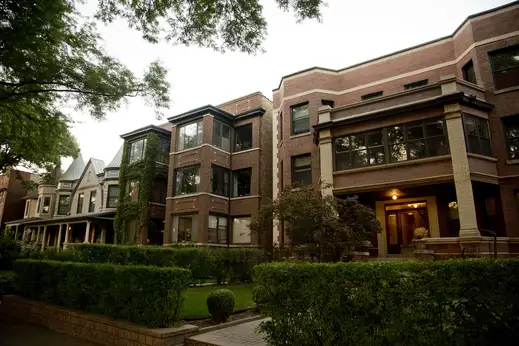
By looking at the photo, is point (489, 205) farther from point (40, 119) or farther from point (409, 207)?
point (40, 119)

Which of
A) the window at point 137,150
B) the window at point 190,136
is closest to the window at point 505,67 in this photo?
the window at point 190,136

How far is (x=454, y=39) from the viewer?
60.2 ft

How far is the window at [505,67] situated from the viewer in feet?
51.3

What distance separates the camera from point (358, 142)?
56.1 feet

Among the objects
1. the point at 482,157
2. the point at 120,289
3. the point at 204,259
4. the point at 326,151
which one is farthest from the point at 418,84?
the point at 120,289

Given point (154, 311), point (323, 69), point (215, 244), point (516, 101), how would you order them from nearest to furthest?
point (154, 311), point (516, 101), point (323, 69), point (215, 244)

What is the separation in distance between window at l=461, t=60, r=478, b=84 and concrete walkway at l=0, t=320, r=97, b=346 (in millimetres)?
20394

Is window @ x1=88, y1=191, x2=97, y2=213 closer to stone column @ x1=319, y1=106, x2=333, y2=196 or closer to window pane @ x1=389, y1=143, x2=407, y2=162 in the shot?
stone column @ x1=319, y1=106, x2=333, y2=196

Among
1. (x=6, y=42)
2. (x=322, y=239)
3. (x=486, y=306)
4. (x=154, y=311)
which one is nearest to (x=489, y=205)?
(x=322, y=239)

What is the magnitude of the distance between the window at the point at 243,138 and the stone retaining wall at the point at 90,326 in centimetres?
1838

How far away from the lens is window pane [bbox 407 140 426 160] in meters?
15.4

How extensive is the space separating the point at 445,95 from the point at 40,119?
59.3 ft

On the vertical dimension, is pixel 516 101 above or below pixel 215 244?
above

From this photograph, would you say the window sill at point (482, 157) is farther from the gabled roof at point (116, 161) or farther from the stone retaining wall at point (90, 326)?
the gabled roof at point (116, 161)
